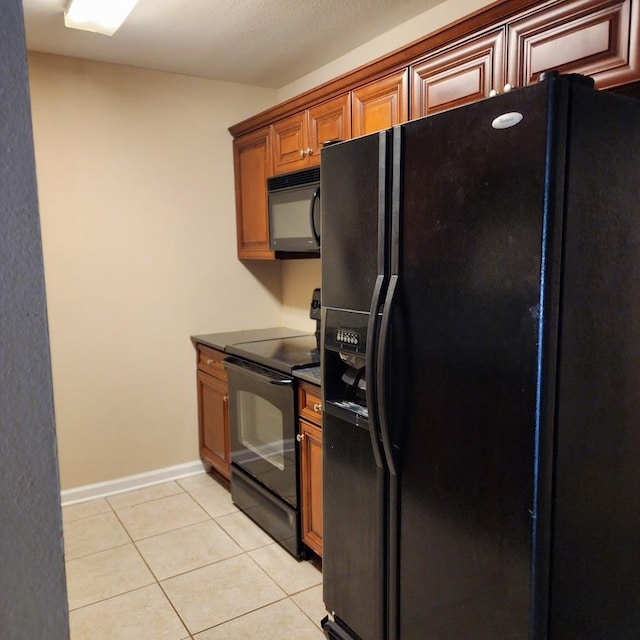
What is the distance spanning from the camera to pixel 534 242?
1.16 metres

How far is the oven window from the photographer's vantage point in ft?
8.48

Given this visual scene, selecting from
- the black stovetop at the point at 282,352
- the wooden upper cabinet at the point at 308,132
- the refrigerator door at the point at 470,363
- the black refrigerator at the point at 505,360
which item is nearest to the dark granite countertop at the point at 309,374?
the black stovetop at the point at 282,352

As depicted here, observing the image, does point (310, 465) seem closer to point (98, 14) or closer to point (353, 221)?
point (353, 221)

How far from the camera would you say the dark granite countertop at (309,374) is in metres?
2.25

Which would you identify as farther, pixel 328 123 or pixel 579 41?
pixel 328 123

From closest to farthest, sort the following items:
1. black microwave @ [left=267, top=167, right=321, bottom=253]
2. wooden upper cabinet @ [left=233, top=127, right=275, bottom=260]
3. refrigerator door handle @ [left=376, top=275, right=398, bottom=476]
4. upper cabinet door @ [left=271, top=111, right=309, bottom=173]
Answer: refrigerator door handle @ [left=376, top=275, right=398, bottom=476] → black microwave @ [left=267, top=167, right=321, bottom=253] → upper cabinet door @ [left=271, top=111, right=309, bottom=173] → wooden upper cabinet @ [left=233, top=127, right=275, bottom=260]

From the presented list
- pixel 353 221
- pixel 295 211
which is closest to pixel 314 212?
pixel 295 211

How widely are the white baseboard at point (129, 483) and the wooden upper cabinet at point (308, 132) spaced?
1.97 metres

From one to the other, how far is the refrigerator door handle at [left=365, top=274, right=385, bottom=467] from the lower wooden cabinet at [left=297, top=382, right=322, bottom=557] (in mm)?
679

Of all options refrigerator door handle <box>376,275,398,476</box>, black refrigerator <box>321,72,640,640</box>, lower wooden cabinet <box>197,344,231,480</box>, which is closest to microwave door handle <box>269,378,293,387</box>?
lower wooden cabinet <box>197,344,231,480</box>

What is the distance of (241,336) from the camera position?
3371 mm

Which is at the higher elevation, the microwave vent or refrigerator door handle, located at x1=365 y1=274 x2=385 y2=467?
the microwave vent

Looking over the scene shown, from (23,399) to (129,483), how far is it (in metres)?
3.03

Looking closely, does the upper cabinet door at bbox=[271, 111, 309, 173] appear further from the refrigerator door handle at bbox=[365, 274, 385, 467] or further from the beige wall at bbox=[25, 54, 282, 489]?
the refrigerator door handle at bbox=[365, 274, 385, 467]
